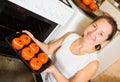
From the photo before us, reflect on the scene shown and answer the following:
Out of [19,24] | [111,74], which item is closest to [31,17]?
[19,24]

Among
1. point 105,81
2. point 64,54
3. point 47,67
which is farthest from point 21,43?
point 105,81

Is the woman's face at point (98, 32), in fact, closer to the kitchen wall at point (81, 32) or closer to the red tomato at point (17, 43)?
the kitchen wall at point (81, 32)

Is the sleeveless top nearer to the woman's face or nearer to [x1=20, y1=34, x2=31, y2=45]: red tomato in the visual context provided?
the woman's face

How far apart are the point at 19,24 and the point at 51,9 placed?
0.37 metres

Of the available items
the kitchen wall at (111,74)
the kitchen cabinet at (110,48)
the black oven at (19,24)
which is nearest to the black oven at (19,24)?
the black oven at (19,24)

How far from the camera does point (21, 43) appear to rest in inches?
51.3

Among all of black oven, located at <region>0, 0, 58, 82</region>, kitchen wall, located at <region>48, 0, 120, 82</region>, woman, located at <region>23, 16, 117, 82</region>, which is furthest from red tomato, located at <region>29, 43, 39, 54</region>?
kitchen wall, located at <region>48, 0, 120, 82</region>

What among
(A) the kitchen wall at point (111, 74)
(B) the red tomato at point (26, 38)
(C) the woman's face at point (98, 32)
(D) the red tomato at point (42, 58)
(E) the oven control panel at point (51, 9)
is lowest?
(A) the kitchen wall at point (111, 74)

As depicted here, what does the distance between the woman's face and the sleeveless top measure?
0.47ft

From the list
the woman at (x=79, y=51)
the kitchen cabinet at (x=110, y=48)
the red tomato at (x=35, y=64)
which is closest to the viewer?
the red tomato at (x=35, y=64)

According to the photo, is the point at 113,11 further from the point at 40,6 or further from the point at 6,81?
the point at 6,81

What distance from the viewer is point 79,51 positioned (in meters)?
1.50

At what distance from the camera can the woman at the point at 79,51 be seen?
1.35m

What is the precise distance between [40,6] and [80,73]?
50 cm
